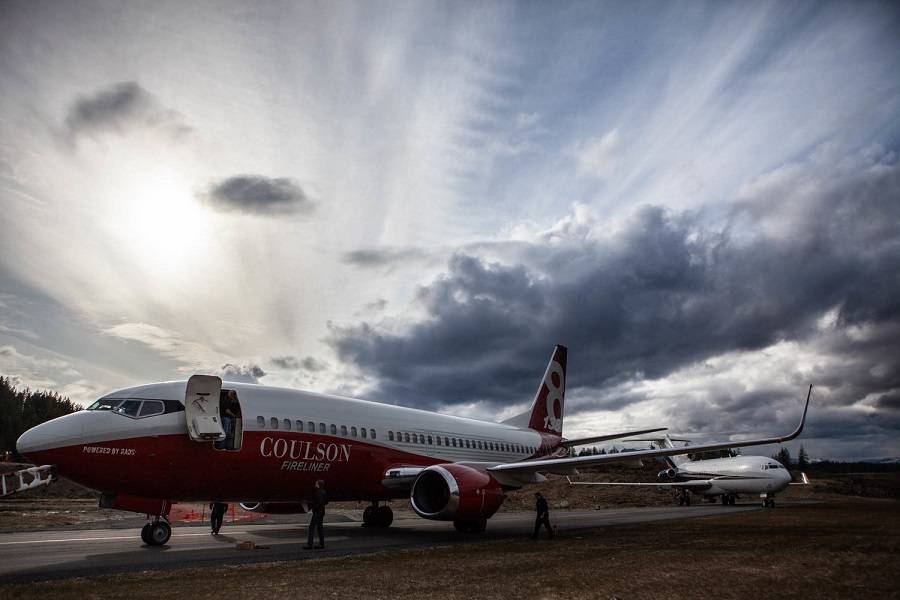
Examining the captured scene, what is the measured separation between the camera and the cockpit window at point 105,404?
14.7m

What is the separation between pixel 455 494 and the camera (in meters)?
16.5

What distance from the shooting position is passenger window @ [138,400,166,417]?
14.7 meters

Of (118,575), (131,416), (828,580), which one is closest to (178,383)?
(131,416)

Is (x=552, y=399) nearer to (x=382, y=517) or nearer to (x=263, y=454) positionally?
(x=382, y=517)

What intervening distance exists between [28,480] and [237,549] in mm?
14249

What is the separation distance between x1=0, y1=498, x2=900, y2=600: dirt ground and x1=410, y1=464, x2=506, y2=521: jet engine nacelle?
70.8 inches

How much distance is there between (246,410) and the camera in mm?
16250

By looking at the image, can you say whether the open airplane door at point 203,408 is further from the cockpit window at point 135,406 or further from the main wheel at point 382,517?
the main wheel at point 382,517

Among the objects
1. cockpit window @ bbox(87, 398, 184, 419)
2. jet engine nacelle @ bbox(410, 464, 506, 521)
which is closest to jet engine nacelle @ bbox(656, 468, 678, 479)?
jet engine nacelle @ bbox(410, 464, 506, 521)

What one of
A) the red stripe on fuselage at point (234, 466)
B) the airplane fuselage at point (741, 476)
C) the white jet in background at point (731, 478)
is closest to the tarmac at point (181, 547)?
the red stripe on fuselage at point (234, 466)

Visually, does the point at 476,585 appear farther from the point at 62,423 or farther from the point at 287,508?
the point at 287,508

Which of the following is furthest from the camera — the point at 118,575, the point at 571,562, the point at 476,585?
the point at 571,562

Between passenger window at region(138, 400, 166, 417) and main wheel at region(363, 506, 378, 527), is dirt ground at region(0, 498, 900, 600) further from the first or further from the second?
main wheel at region(363, 506, 378, 527)

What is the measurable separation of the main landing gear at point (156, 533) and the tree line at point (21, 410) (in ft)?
289
